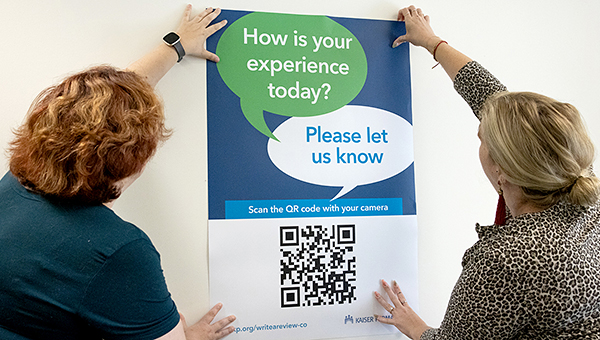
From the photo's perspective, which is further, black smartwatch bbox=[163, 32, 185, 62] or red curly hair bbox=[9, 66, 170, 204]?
black smartwatch bbox=[163, 32, 185, 62]

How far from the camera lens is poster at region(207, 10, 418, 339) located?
1420 mm

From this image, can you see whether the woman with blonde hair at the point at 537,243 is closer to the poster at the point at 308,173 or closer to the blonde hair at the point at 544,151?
the blonde hair at the point at 544,151

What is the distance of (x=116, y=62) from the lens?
139 centimetres

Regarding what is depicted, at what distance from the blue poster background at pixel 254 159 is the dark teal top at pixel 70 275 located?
21.4 inches

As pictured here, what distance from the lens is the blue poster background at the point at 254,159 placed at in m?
1.42

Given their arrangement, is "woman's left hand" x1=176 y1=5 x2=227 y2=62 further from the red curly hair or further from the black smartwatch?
the red curly hair

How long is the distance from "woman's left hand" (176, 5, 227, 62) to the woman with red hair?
1.54ft

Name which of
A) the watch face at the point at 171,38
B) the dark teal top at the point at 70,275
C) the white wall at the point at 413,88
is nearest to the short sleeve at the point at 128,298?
the dark teal top at the point at 70,275

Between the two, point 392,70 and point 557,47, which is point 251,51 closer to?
point 392,70

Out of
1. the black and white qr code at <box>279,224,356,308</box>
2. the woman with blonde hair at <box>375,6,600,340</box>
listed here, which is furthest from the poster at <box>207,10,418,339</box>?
the woman with blonde hair at <box>375,6,600,340</box>

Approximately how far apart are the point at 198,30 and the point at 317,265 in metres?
0.87

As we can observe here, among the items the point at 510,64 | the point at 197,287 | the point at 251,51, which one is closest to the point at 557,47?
the point at 510,64

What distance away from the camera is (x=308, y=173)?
4.84 feet

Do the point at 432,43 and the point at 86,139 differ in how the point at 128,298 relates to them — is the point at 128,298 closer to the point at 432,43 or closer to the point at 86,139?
the point at 86,139
